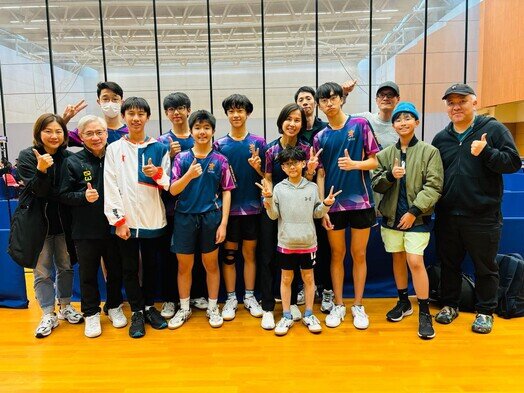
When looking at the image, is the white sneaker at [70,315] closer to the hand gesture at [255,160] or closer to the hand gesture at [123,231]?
the hand gesture at [123,231]

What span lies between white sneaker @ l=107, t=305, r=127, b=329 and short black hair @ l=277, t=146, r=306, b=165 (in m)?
1.65

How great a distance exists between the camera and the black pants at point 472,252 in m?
2.54

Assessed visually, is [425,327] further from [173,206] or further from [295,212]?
[173,206]

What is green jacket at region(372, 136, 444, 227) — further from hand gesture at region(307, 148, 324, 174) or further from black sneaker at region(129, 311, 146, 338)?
black sneaker at region(129, 311, 146, 338)

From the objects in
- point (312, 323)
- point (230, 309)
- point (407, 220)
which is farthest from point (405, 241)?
point (230, 309)

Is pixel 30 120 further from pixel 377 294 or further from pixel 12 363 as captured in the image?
pixel 377 294

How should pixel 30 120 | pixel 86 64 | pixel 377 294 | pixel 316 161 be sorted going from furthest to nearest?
pixel 86 64 < pixel 30 120 < pixel 377 294 < pixel 316 161

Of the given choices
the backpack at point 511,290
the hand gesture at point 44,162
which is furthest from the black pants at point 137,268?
the backpack at point 511,290

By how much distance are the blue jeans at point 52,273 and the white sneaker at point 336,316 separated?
76.6 inches

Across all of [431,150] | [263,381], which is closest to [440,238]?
[431,150]

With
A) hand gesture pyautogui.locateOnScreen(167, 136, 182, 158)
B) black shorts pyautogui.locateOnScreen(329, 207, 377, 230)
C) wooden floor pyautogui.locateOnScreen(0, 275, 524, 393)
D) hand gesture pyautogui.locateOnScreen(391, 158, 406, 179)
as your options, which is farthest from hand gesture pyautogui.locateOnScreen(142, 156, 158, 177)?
hand gesture pyautogui.locateOnScreen(391, 158, 406, 179)

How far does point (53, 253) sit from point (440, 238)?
2832 mm

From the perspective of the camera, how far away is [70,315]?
A: 2.84 meters

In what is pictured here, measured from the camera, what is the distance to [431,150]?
2549 mm
